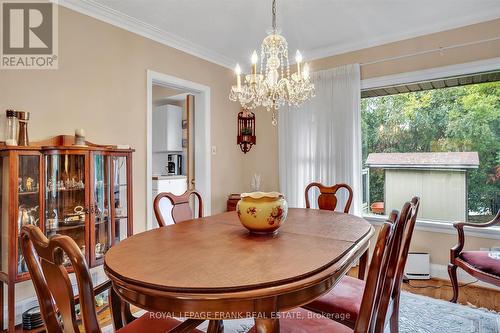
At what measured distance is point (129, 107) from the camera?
9.70ft

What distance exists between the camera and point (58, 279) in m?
0.85

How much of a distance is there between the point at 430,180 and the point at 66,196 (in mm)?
3595

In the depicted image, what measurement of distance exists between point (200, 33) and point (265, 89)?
1512 millimetres

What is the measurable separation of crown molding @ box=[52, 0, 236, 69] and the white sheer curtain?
124 cm

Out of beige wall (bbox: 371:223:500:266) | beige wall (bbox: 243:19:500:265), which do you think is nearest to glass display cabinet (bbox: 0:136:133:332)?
beige wall (bbox: 243:19:500:265)

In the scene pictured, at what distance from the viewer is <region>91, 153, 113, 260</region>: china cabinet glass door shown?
2.39m

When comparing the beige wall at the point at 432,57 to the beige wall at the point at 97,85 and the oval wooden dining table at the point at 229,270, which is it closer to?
the oval wooden dining table at the point at 229,270

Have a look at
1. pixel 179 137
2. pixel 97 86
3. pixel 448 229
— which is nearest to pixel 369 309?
pixel 448 229

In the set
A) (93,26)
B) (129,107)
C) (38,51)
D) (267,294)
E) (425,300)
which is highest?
(93,26)

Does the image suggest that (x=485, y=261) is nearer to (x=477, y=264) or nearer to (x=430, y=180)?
(x=477, y=264)

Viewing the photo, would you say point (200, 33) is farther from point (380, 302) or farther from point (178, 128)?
point (380, 302)

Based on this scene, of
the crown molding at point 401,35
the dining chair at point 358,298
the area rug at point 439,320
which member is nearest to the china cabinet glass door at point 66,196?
the area rug at point 439,320

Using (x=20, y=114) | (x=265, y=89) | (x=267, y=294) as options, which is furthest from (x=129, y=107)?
(x=267, y=294)

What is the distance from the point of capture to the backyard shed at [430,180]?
309 centimetres
